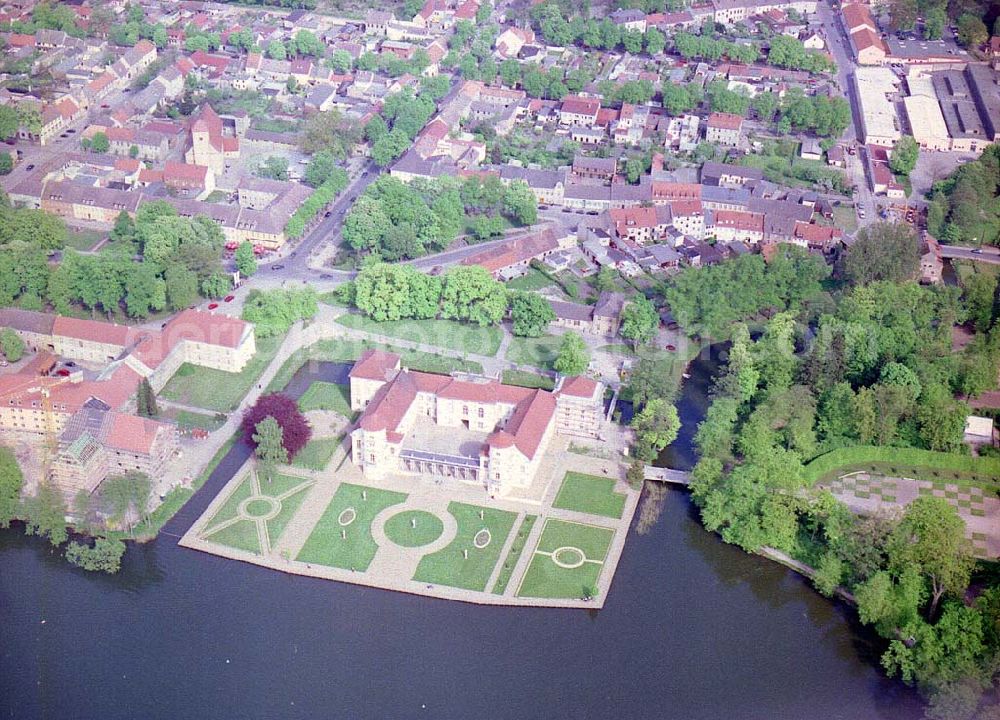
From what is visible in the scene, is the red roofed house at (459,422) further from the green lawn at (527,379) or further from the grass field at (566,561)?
the grass field at (566,561)

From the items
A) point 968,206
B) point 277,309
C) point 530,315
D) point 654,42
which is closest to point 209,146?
point 277,309

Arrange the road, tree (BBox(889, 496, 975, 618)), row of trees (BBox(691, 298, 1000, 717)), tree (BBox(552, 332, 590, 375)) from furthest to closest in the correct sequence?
the road → tree (BBox(552, 332, 590, 375)) → tree (BBox(889, 496, 975, 618)) → row of trees (BBox(691, 298, 1000, 717))

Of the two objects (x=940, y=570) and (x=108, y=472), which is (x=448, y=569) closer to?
(x=108, y=472)

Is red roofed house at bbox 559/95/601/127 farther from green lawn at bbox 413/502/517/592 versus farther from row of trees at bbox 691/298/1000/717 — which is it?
green lawn at bbox 413/502/517/592

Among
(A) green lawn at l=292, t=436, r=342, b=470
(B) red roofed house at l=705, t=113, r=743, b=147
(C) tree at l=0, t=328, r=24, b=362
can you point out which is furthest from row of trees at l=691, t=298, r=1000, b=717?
(C) tree at l=0, t=328, r=24, b=362

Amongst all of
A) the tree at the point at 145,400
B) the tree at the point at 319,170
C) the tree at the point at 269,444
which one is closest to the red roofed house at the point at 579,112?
the tree at the point at 319,170

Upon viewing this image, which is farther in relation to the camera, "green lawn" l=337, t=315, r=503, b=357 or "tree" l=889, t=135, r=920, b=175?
"tree" l=889, t=135, r=920, b=175
